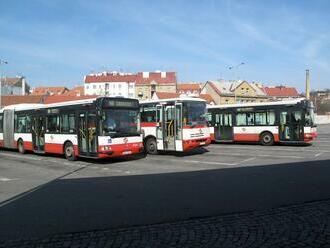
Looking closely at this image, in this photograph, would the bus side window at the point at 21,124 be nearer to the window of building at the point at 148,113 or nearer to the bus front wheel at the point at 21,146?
the bus front wheel at the point at 21,146

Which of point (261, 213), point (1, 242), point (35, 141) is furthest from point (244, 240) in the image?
point (35, 141)

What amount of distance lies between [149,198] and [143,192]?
33.1 inches

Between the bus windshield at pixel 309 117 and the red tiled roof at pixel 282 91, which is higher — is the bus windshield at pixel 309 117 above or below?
below

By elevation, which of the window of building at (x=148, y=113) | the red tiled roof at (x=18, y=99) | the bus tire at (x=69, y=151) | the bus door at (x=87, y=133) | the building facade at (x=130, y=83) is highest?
the building facade at (x=130, y=83)

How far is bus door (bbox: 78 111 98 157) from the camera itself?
18.3m

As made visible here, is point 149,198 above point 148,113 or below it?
below

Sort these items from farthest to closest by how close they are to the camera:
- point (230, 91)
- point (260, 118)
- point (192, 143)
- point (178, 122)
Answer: point (230, 91) < point (260, 118) < point (178, 122) < point (192, 143)

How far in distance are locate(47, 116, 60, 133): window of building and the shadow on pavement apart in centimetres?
768

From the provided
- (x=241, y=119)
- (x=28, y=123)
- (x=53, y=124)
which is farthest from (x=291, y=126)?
(x=28, y=123)

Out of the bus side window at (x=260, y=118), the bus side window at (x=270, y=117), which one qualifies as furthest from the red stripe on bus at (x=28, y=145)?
the bus side window at (x=270, y=117)

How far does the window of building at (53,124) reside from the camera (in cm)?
2109

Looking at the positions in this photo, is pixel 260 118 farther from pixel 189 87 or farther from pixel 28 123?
pixel 189 87

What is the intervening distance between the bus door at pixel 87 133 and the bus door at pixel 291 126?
1285 centimetres

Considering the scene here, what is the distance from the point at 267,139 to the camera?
88.7 feet
